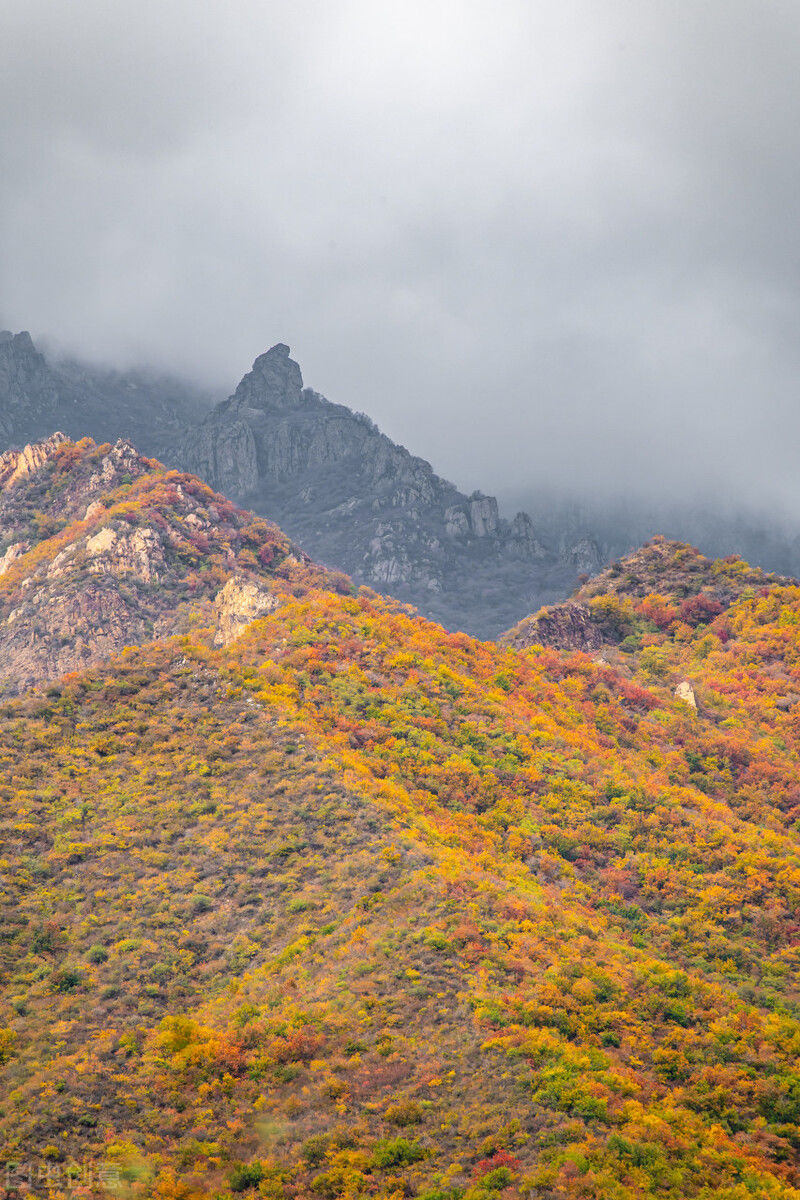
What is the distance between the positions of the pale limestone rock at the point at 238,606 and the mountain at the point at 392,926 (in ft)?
108

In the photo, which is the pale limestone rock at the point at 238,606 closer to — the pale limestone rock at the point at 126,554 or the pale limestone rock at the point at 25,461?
the pale limestone rock at the point at 126,554

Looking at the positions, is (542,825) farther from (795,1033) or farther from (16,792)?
(16,792)

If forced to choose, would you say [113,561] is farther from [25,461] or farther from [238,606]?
[25,461]

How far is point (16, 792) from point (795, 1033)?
125 ft

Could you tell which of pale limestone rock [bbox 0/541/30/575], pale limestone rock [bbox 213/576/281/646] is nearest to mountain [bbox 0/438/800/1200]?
pale limestone rock [bbox 213/576/281/646]

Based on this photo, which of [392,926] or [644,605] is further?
[644,605]

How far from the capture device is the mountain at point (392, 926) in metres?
23.4

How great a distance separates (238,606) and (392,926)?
78268mm

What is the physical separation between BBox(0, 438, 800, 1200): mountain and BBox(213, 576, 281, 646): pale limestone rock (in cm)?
3300

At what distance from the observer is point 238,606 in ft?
357

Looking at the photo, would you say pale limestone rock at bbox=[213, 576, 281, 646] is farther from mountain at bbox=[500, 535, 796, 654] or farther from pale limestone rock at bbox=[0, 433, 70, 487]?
pale limestone rock at bbox=[0, 433, 70, 487]

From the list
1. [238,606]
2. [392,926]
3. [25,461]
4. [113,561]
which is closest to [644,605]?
[238,606]

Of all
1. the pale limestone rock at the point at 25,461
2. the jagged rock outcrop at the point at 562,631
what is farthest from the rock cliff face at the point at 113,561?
the jagged rock outcrop at the point at 562,631

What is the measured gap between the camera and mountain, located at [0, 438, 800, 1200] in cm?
2344
